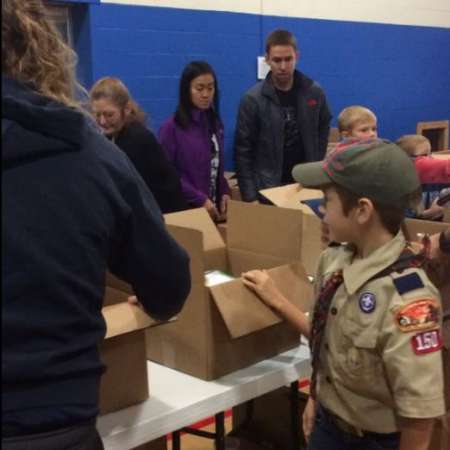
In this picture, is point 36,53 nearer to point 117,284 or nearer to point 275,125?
point 117,284

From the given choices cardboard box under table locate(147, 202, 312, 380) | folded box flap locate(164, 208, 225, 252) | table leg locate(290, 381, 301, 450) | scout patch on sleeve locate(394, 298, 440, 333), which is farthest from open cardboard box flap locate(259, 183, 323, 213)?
scout patch on sleeve locate(394, 298, 440, 333)

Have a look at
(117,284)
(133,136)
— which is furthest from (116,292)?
(133,136)

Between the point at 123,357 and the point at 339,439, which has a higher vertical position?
the point at 123,357

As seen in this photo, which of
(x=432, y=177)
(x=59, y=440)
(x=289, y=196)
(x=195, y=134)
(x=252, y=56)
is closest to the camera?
(x=59, y=440)

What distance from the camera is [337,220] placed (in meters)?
1.34

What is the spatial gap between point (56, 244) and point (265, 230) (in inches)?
40.7

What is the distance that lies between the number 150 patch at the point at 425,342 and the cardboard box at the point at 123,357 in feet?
1.63

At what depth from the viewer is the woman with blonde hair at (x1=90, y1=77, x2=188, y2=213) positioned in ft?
9.72

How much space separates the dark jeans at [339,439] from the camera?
1350 mm

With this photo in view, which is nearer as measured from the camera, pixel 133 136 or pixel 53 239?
pixel 53 239

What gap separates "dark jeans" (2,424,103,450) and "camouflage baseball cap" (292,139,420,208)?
0.68m

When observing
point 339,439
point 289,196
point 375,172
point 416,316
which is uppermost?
point 375,172

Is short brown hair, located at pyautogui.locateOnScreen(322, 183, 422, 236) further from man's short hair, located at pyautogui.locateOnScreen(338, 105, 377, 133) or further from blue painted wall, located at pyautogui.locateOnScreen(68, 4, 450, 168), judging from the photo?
blue painted wall, located at pyautogui.locateOnScreen(68, 4, 450, 168)

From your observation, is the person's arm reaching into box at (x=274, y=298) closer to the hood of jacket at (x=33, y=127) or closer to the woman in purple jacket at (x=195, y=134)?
the hood of jacket at (x=33, y=127)
